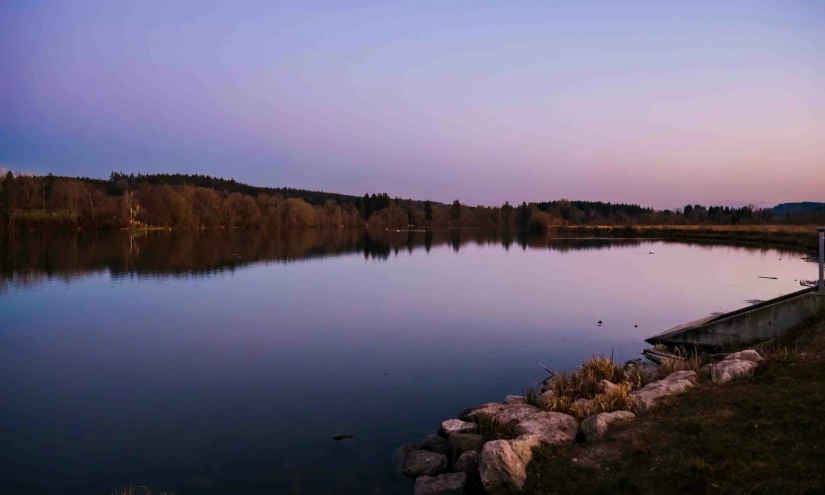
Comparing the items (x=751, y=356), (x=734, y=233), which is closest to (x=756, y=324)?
(x=751, y=356)

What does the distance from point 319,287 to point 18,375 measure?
661 inches

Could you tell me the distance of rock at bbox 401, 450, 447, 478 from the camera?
8.18 meters

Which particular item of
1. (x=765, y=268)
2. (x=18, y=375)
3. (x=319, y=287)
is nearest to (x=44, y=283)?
(x=319, y=287)

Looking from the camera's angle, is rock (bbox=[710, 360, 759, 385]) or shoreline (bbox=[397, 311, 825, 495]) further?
rock (bbox=[710, 360, 759, 385])

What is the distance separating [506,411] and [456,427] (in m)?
1.02

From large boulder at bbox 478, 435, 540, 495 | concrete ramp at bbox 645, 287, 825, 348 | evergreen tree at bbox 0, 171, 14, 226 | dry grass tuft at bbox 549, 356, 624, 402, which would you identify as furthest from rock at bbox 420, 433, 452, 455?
evergreen tree at bbox 0, 171, 14, 226

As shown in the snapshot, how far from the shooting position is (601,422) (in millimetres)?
7711

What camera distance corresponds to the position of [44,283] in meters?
28.9

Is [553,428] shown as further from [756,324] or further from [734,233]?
[734,233]

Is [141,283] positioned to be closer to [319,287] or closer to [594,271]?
[319,287]

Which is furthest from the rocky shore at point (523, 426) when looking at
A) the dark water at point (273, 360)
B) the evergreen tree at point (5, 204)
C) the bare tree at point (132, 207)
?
the evergreen tree at point (5, 204)

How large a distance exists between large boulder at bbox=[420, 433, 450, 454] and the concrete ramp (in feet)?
30.8

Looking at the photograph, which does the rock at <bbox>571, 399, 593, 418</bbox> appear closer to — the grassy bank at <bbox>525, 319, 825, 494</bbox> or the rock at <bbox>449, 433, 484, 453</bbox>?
the grassy bank at <bbox>525, 319, 825, 494</bbox>

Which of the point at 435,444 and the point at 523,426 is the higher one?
the point at 523,426
